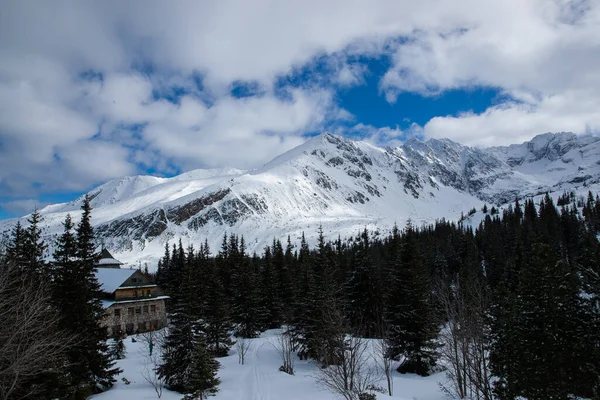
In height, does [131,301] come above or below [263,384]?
above

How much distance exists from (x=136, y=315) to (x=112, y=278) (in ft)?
23.7

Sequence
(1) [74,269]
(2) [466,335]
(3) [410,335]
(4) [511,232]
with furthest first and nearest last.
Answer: (4) [511,232] → (3) [410,335] → (1) [74,269] → (2) [466,335]

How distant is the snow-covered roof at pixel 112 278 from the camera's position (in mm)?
54450

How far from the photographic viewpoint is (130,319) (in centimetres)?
5441

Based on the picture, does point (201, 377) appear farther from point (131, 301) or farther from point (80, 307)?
point (131, 301)

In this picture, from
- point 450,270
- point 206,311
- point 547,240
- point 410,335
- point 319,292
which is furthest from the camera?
point 450,270

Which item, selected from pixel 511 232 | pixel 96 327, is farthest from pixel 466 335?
pixel 511 232

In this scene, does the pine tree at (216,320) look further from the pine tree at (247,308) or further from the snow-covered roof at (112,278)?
the snow-covered roof at (112,278)

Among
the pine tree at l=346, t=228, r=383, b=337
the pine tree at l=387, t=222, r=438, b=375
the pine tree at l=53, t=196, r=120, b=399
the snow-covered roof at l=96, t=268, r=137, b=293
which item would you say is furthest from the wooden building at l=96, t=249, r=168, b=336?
the pine tree at l=387, t=222, r=438, b=375

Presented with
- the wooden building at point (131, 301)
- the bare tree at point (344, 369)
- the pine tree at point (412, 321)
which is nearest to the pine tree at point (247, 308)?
the wooden building at point (131, 301)

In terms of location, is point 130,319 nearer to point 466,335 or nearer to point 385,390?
point 385,390

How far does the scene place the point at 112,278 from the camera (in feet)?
186

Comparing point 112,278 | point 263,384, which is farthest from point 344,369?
point 112,278

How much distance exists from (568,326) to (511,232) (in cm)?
9822
